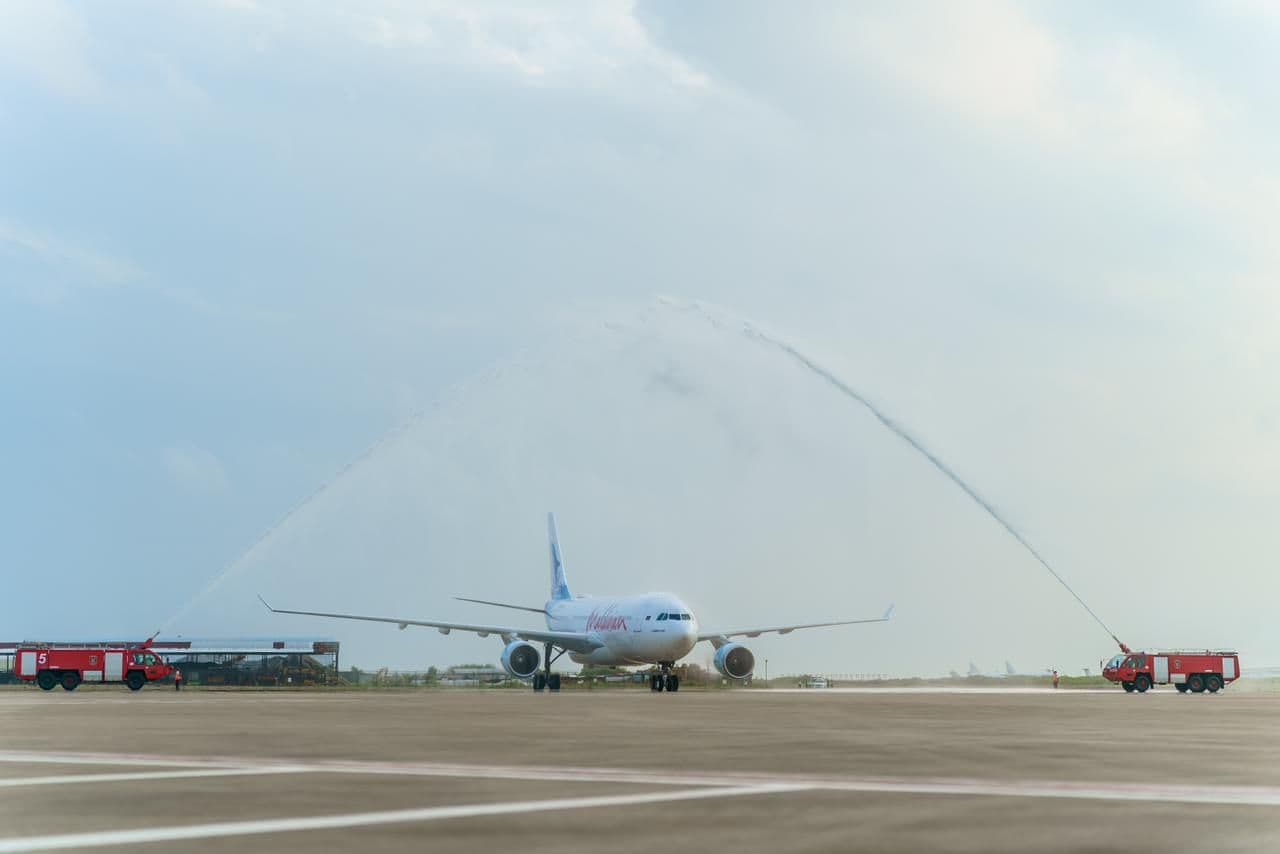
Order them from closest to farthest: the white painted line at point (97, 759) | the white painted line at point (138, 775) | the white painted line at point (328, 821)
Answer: the white painted line at point (328, 821) < the white painted line at point (138, 775) < the white painted line at point (97, 759)

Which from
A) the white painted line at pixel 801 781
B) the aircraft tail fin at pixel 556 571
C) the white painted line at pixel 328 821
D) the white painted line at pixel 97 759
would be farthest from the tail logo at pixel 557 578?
the white painted line at pixel 328 821

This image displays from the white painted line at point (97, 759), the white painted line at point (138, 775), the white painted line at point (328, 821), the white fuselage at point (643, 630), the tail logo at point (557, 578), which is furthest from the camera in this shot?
the tail logo at point (557, 578)

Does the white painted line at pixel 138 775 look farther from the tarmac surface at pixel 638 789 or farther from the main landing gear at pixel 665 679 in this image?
the main landing gear at pixel 665 679

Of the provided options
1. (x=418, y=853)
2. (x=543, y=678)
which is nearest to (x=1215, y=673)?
(x=543, y=678)

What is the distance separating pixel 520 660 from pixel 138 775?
56.1m

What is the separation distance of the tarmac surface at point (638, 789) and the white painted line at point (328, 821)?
0.03 meters

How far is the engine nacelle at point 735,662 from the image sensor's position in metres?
65.4

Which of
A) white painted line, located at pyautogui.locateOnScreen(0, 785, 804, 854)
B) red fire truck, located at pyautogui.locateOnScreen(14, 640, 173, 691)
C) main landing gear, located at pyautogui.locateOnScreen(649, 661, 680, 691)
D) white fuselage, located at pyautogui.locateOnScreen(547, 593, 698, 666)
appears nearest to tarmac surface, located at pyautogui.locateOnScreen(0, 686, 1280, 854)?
white painted line, located at pyautogui.locateOnScreen(0, 785, 804, 854)

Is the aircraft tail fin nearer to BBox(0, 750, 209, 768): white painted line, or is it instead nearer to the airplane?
the airplane

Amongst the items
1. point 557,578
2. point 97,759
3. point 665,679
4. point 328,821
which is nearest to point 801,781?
point 328,821

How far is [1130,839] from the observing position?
9.06 m

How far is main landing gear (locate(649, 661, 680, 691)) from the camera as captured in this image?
62.9 metres

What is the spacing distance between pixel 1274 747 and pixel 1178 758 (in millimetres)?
3714

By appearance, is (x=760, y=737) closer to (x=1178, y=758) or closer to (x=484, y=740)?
(x=484, y=740)
